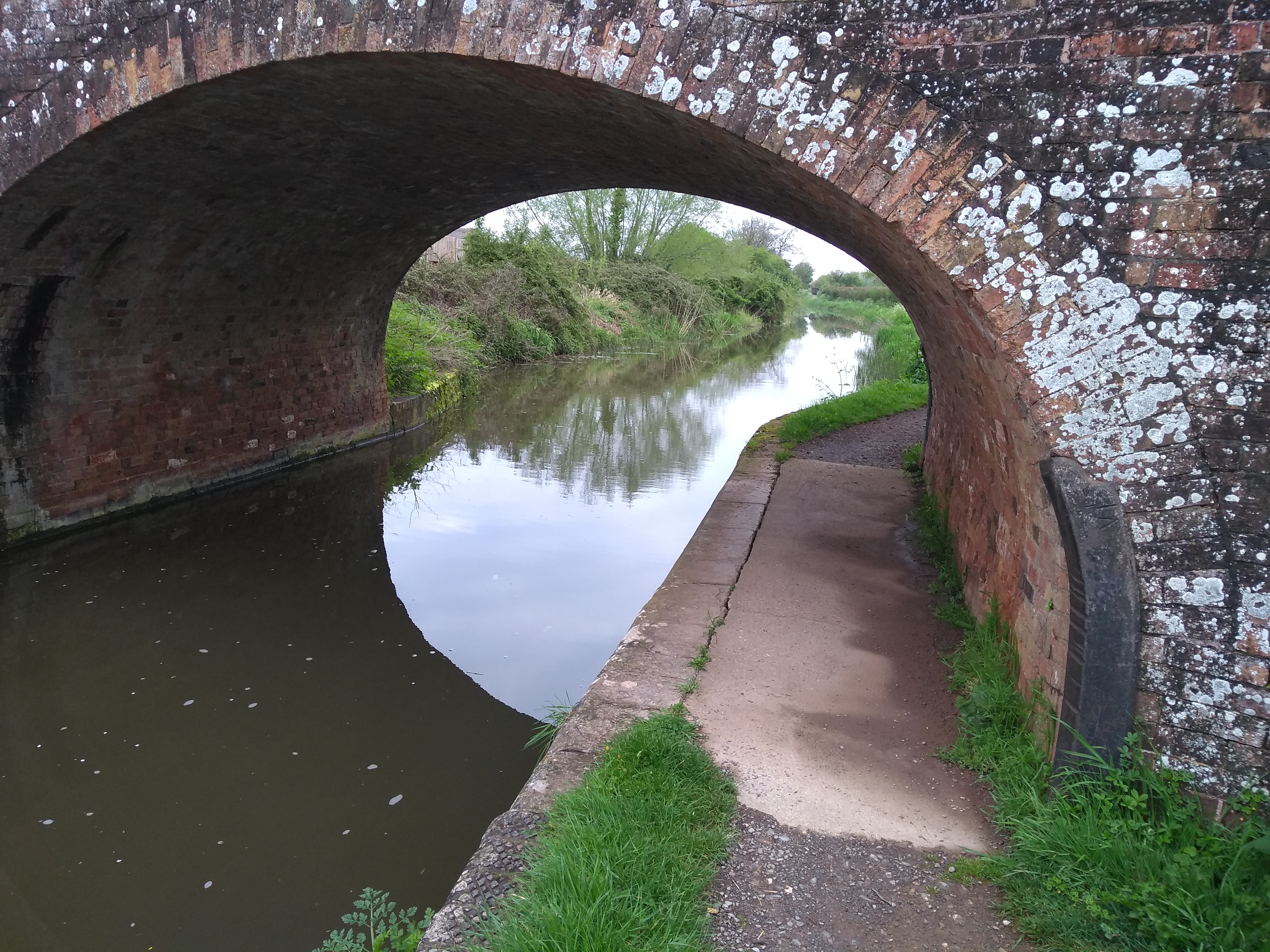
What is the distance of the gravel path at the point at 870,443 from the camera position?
354 inches

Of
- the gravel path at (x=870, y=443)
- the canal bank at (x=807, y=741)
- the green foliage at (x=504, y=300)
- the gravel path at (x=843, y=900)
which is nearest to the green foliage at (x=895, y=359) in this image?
the gravel path at (x=870, y=443)

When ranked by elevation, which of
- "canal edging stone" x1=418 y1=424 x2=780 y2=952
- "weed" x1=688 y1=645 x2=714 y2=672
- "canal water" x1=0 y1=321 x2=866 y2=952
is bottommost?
"canal water" x1=0 y1=321 x2=866 y2=952

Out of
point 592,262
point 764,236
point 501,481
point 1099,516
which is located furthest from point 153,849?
point 764,236

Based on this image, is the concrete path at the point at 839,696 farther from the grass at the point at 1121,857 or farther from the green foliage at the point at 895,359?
the green foliage at the point at 895,359

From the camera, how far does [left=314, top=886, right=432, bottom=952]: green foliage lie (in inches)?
102

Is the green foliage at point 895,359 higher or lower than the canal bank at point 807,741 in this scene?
higher

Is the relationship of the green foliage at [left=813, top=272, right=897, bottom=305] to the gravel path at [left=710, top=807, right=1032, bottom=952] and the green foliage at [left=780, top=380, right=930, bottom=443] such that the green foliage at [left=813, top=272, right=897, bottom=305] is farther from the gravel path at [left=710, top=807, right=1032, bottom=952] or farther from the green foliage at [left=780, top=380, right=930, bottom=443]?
the gravel path at [left=710, top=807, right=1032, bottom=952]

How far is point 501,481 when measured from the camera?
9734 millimetres

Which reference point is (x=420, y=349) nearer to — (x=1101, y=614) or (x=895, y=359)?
(x=895, y=359)

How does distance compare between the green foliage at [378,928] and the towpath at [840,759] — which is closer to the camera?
the towpath at [840,759]

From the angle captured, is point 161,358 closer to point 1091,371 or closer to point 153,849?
point 153,849

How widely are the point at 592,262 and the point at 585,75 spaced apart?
81.8ft

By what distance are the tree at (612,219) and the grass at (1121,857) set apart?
25592 millimetres

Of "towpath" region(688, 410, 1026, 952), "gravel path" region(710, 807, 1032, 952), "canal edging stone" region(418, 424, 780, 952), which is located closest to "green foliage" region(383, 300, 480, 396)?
"canal edging stone" region(418, 424, 780, 952)
